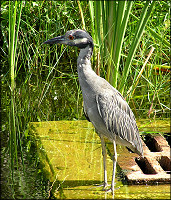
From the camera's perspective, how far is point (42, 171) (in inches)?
139

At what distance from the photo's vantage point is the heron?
3275mm

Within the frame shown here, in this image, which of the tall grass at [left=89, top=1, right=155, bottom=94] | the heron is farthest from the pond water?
the tall grass at [left=89, top=1, right=155, bottom=94]

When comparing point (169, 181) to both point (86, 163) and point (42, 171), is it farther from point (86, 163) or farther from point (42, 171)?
point (42, 171)

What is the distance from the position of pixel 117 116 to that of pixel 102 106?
0.74ft

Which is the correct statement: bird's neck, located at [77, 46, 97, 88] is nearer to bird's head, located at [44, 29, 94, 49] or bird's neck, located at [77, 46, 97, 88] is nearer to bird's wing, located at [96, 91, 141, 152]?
bird's head, located at [44, 29, 94, 49]

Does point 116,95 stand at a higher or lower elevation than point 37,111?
higher

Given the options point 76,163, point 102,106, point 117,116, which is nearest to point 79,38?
point 102,106

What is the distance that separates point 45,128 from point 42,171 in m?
0.95

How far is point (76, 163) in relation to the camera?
353cm

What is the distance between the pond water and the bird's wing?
323 mm

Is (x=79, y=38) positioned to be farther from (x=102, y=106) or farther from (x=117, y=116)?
(x=117, y=116)

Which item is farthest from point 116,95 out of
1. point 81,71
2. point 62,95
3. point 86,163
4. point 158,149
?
point 62,95

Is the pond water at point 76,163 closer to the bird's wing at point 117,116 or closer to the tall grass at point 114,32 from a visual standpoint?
the bird's wing at point 117,116

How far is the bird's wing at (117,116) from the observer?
10.7 ft
